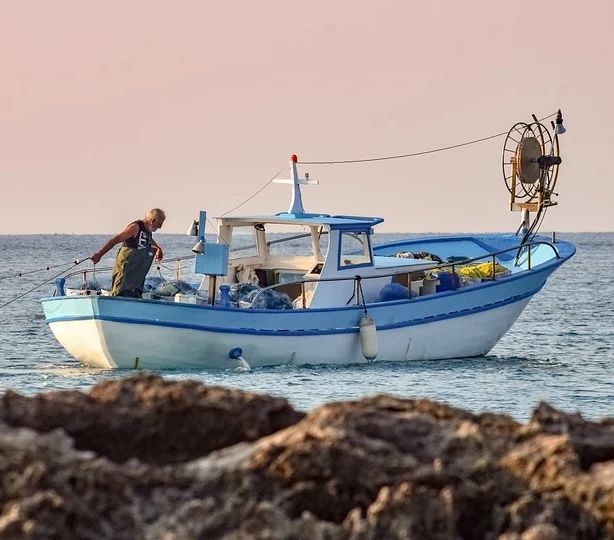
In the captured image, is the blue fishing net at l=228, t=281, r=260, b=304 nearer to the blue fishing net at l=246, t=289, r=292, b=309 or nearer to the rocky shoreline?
the blue fishing net at l=246, t=289, r=292, b=309

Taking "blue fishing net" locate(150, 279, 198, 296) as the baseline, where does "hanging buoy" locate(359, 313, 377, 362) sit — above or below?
below

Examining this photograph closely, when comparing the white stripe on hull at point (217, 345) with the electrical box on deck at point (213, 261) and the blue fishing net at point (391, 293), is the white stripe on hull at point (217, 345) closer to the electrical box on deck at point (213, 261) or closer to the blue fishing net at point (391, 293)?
the blue fishing net at point (391, 293)

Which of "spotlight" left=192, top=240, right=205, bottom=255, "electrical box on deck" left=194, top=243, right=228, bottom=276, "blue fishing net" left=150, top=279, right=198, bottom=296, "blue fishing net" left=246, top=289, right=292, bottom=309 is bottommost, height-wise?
"blue fishing net" left=246, top=289, right=292, bottom=309

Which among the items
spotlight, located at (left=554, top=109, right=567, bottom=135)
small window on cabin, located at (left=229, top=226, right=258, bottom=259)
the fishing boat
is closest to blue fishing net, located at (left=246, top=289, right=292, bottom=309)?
the fishing boat

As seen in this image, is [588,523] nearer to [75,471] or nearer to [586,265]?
[75,471]

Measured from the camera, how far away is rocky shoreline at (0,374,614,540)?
15.4ft

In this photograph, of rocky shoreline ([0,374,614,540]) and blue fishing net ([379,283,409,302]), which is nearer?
rocky shoreline ([0,374,614,540])

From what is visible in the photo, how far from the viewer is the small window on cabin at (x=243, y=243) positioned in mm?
20812

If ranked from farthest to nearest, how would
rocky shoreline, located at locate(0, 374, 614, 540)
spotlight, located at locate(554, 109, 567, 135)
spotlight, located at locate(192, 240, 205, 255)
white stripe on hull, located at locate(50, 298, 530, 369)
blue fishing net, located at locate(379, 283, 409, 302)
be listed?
spotlight, located at locate(554, 109, 567, 135) → blue fishing net, located at locate(379, 283, 409, 302) → spotlight, located at locate(192, 240, 205, 255) → white stripe on hull, located at locate(50, 298, 530, 369) → rocky shoreline, located at locate(0, 374, 614, 540)

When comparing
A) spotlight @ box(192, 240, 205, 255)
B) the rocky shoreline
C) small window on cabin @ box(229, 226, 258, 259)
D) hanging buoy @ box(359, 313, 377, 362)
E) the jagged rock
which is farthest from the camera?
small window on cabin @ box(229, 226, 258, 259)

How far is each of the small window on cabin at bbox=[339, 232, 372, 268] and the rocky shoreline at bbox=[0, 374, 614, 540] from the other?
14339 mm

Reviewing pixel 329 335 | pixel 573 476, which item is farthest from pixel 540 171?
pixel 573 476

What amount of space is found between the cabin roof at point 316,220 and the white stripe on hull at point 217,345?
1413 mm

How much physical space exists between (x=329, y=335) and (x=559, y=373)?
11.7ft
